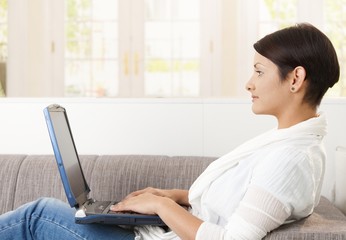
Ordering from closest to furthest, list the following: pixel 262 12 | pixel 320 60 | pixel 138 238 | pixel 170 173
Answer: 1. pixel 320 60
2. pixel 138 238
3. pixel 170 173
4. pixel 262 12

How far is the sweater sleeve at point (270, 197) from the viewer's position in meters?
1.34

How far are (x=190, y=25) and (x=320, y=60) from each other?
4151 millimetres

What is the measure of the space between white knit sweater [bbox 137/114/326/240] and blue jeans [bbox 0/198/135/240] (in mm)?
131

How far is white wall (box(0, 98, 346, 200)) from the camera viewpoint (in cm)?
240

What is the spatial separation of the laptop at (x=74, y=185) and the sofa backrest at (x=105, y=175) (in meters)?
0.29

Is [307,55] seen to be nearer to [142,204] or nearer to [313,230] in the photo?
[313,230]

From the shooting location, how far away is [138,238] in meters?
1.60

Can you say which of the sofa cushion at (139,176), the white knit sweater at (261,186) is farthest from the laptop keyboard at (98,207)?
the sofa cushion at (139,176)

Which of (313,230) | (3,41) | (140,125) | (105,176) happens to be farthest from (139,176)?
(3,41)

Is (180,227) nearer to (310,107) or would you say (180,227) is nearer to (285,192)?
(285,192)

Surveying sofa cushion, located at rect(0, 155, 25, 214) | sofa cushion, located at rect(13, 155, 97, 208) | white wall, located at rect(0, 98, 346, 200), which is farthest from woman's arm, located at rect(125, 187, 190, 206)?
sofa cushion, located at rect(0, 155, 25, 214)

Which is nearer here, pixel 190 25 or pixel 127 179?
pixel 127 179

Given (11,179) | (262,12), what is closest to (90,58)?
(262,12)

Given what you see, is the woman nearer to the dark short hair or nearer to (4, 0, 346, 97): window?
the dark short hair
